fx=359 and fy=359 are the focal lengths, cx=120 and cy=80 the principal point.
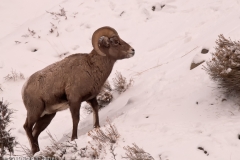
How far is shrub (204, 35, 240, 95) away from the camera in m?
5.35

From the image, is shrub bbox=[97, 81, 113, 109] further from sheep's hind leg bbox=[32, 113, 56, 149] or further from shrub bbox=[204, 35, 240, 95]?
shrub bbox=[204, 35, 240, 95]

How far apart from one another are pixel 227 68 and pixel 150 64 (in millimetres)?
3877

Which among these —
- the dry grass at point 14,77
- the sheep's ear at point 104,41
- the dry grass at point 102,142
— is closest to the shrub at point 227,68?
the dry grass at point 102,142

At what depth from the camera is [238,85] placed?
5383 mm

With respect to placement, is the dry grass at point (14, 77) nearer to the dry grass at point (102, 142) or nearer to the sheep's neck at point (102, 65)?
A: the sheep's neck at point (102, 65)

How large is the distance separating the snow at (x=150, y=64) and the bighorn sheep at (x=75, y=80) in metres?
0.61

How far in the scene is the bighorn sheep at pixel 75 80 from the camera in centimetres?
641

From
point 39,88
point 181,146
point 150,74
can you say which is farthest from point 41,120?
point 181,146

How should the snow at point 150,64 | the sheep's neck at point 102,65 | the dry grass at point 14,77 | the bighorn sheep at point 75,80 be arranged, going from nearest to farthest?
the snow at point 150,64, the bighorn sheep at point 75,80, the sheep's neck at point 102,65, the dry grass at point 14,77

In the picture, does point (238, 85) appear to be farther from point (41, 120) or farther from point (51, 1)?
point (51, 1)

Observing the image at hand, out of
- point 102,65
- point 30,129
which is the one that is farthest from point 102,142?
point 30,129

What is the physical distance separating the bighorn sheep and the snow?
0.61 meters

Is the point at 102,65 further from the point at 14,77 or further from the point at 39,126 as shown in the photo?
the point at 14,77

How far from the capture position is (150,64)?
9.21 m
